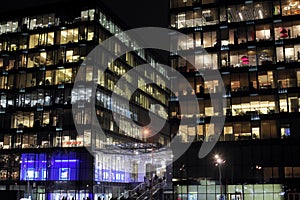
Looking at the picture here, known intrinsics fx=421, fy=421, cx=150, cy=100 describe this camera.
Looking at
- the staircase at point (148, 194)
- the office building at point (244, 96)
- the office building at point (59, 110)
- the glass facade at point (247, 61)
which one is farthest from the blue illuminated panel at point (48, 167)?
the staircase at point (148, 194)

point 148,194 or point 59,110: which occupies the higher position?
point 59,110

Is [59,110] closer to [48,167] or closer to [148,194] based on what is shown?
[48,167]

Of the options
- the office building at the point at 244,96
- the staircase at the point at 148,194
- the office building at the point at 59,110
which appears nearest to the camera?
the staircase at the point at 148,194

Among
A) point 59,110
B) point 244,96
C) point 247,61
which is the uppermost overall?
point 247,61

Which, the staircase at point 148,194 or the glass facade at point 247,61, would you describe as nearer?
the staircase at point 148,194

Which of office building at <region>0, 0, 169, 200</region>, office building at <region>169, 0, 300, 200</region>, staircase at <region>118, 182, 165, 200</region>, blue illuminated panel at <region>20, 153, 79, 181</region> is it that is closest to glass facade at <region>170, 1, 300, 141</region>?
office building at <region>169, 0, 300, 200</region>

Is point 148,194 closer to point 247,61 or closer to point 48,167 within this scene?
point 247,61

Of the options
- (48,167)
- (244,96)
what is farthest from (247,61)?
(48,167)

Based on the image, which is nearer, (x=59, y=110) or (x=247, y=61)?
(x=247, y=61)

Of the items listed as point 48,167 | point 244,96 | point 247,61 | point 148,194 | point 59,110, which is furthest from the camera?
point 59,110

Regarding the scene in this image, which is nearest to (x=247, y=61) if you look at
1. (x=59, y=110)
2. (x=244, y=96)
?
(x=244, y=96)

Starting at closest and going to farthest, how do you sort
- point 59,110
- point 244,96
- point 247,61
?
point 244,96 → point 247,61 → point 59,110

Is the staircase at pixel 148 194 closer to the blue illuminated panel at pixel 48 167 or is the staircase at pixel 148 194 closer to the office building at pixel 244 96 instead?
the office building at pixel 244 96

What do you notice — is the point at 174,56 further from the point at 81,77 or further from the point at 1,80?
the point at 1,80
